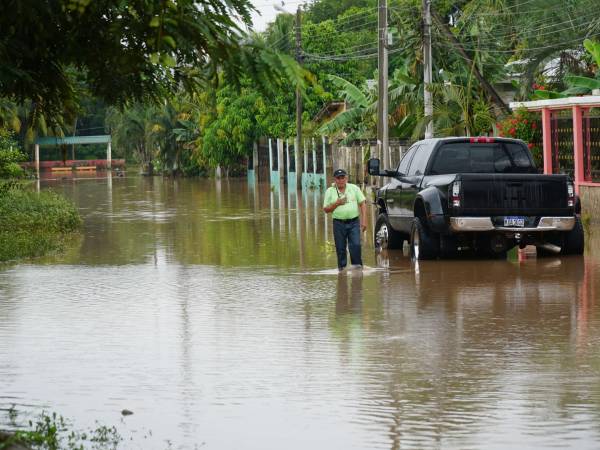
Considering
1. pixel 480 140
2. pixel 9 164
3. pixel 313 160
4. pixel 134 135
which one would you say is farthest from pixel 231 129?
pixel 480 140

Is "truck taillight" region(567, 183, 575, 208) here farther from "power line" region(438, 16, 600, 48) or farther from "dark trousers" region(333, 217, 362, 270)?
"power line" region(438, 16, 600, 48)

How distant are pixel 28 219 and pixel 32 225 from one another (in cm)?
27

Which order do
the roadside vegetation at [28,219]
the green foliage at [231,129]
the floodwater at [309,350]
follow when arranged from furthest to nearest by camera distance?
1. the green foliage at [231,129]
2. the roadside vegetation at [28,219]
3. the floodwater at [309,350]

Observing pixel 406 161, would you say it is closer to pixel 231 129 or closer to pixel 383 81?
pixel 383 81

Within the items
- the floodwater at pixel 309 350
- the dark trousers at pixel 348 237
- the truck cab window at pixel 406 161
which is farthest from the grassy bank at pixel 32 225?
the truck cab window at pixel 406 161

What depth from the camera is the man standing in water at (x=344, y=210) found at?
1794cm

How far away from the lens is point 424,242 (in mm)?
19125

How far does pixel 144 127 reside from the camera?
101 meters

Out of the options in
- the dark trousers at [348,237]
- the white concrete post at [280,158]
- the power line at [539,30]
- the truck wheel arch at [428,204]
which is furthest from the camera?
the white concrete post at [280,158]

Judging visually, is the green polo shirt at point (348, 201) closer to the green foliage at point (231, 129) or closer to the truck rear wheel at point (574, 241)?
the truck rear wheel at point (574, 241)

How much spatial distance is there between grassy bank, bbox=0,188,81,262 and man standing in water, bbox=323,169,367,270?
608 centimetres

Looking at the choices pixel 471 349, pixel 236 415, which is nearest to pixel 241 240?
pixel 471 349

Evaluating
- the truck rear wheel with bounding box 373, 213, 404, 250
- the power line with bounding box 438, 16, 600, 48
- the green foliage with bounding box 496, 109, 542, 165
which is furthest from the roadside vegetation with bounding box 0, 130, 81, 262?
the power line with bounding box 438, 16, 600, 48

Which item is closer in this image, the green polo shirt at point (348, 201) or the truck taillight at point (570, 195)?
the green polo shirt at point (348, 201)
